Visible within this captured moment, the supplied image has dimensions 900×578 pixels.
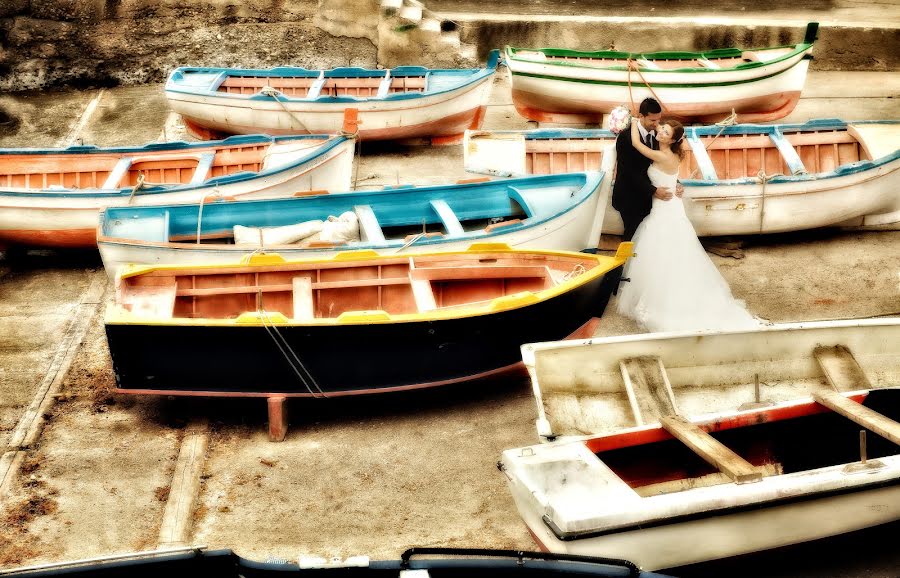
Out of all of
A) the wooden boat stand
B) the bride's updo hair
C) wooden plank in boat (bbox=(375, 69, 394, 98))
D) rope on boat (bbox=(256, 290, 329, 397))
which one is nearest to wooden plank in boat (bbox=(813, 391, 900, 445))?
the wooden boat stand

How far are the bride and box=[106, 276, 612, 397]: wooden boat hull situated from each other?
45.3 inches

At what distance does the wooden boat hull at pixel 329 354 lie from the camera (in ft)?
21.3

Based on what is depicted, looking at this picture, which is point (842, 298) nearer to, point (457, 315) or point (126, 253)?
point (457, 315)

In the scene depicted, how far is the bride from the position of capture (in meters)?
7.80

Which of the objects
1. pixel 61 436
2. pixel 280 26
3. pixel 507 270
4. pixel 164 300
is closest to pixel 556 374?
pixel 507 270

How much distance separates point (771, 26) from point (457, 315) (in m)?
7.98

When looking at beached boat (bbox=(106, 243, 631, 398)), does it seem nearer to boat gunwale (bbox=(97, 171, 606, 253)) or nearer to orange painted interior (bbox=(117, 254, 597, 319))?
orange painted interior (bbox=(117, 254, 597, 319))

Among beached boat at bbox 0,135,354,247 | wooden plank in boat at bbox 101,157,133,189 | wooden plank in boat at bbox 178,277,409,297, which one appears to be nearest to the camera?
wooden plank in boat at bbox 178,277,409,297

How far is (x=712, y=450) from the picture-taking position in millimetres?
5230

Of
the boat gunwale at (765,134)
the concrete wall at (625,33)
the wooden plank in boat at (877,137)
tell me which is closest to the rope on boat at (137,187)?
the boat gunwale at (765,134)

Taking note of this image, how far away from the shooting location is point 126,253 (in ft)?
24.0

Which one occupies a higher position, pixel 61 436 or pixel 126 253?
pixel 126 253

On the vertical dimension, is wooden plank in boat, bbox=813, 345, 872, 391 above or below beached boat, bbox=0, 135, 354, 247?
below

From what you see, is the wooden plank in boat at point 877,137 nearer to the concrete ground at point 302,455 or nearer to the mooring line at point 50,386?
the concrete ground at point 302,455
